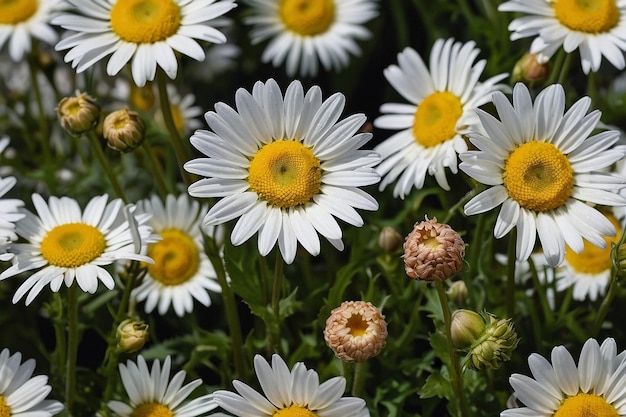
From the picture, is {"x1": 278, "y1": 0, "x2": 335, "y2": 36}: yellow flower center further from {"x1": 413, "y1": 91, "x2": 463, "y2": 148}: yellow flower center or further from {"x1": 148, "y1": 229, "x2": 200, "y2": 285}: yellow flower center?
{"x1": 148, "y1": 229, "x2": 200, "y2": 285}: yellow flower center

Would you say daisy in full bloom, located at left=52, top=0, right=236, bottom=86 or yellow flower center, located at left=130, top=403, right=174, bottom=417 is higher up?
daisy in full bloom, located at left=52, top=0, right=236, bottom=86

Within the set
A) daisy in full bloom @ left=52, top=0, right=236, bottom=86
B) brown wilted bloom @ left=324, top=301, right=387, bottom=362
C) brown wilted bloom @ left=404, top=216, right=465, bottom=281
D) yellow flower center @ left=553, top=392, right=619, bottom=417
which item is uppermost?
daisy in full bloom @ left=52, top=0, right=236, bottom=86

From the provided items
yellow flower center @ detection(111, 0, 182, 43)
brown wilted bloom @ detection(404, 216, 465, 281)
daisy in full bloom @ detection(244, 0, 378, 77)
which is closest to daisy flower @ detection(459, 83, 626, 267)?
brown wilted bloom @ detection(404, 216, 465, 281)

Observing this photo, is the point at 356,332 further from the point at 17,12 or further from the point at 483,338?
the point at 17,12

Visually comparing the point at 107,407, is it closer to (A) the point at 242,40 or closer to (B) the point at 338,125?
(B) the point at 338,125

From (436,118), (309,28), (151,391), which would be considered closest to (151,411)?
(151,391)
